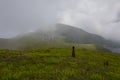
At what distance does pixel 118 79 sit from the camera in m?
20.7

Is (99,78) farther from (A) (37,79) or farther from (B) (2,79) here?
(B) (2,79)

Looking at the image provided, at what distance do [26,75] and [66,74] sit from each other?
3.50m

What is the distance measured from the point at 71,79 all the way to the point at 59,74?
1710 mm

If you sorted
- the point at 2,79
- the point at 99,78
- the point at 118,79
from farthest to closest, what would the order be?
the point at 118,79, the point at 99,78, the point at 2,79

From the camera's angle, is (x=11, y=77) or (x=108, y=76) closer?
(x=11, y=77)

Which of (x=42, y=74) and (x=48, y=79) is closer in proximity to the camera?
(x=48, y=79)

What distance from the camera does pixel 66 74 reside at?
64.0 ft

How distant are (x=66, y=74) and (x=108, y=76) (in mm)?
4646

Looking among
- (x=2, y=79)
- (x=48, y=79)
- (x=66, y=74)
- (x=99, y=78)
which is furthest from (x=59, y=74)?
(x=2, y=79)

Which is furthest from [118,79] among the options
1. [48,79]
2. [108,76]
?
[48,79]

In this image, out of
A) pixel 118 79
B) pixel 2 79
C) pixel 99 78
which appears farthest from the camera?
pixel 118 79

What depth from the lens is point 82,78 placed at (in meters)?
19.0

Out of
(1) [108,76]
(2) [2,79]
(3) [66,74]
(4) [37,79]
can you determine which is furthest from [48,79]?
(1) [108,76]

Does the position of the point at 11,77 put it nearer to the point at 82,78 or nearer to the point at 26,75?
the point at 26,75
